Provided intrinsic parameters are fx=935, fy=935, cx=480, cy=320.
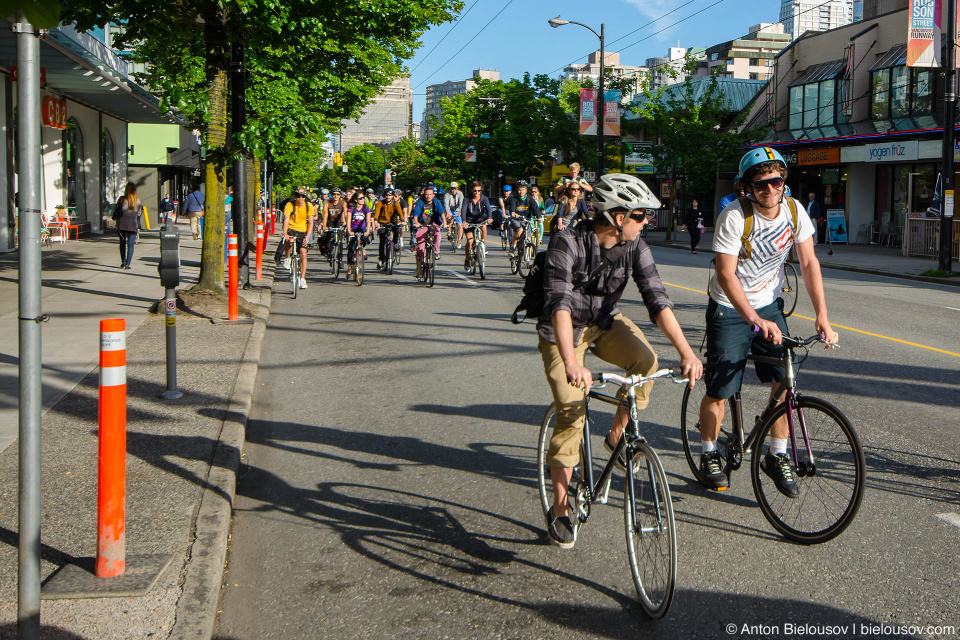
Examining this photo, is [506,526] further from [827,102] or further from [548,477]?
[827,102]

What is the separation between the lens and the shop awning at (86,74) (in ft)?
61.5

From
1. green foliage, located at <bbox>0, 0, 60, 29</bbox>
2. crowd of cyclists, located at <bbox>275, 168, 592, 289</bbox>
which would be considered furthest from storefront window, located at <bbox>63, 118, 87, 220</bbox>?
green foliage, located at <bbox>0, 0, 60, 29</bbox>

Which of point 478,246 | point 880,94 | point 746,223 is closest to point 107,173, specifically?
point 478,246

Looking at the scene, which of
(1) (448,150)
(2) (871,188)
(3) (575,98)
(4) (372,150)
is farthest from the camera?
(4) (372,150)

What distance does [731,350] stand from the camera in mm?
5020

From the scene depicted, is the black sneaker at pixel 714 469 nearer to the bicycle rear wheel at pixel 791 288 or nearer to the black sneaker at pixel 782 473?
the black sneaker at pixel 782 473

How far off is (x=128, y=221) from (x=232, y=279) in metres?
8.69

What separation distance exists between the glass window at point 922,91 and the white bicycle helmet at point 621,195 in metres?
32.2

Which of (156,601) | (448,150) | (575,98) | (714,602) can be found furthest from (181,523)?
(448,150)

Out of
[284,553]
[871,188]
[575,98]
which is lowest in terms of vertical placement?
[284,553]

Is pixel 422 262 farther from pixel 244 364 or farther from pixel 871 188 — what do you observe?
pixel 871 188

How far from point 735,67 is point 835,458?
109m

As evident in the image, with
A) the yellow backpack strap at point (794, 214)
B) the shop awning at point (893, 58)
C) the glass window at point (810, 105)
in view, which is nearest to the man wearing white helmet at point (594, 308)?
the yellow backpack strap at point (794, 214)

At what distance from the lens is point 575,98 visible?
165ft
